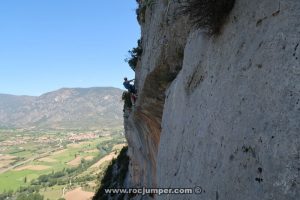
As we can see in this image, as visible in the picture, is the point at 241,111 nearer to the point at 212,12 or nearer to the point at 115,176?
the point at 212,12

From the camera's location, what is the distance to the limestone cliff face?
4.04 m

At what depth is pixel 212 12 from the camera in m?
6.67

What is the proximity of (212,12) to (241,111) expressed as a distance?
94.6 inches

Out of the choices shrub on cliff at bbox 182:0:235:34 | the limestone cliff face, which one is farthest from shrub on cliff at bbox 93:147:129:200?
shrub on cliff at bbox 182:0:235:34

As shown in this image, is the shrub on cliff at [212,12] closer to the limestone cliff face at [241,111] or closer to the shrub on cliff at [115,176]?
the limestone cliff face at [241,111]

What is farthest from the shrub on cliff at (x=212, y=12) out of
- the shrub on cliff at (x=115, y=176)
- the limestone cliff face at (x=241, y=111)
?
the shrub on cliff at (x=115, y=176)

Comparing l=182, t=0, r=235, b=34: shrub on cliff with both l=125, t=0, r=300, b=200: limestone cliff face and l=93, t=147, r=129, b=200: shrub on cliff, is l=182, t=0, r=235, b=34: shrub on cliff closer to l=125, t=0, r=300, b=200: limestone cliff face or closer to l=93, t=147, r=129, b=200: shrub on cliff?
l=125, t=0, r=300, b=200: limestone cliff face

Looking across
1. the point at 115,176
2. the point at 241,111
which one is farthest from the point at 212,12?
the point at 115,176

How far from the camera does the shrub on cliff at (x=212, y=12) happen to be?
642cm

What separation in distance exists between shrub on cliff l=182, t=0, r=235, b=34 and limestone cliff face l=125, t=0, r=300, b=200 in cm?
20

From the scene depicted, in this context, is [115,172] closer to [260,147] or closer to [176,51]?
[176,51]

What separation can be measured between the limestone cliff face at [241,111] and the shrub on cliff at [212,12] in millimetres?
195

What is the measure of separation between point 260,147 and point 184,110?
426 centimetres

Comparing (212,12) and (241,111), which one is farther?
(212,12)
